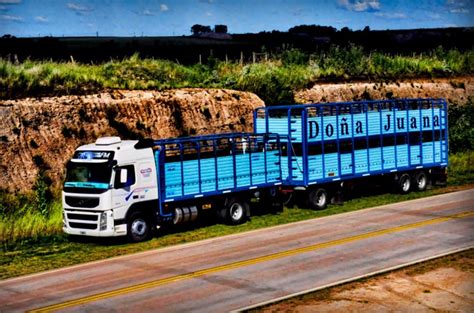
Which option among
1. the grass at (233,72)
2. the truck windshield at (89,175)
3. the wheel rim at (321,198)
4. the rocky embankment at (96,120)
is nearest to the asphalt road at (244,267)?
the wheel rim at (321,198)

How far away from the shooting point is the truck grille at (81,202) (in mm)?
25930

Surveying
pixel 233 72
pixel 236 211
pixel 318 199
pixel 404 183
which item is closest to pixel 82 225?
pixel 236 211

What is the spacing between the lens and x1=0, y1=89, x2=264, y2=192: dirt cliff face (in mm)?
34438

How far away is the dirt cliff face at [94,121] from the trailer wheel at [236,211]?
910 centimetres

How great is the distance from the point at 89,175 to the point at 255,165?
294 inches

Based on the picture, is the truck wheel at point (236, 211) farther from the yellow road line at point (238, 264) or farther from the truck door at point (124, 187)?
the yellow road line at point (238, 264)

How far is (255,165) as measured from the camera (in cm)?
3103

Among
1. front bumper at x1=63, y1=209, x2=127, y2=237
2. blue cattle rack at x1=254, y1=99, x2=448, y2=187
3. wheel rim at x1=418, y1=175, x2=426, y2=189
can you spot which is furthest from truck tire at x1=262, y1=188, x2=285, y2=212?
wheel rim at x1=418, y1=175, x2=426, y2=189

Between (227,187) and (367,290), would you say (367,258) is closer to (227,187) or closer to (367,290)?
(367,290)

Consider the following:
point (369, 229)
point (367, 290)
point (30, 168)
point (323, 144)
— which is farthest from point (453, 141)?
point (367, 290)

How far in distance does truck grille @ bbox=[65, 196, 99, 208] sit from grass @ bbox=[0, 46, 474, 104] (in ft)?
38.9

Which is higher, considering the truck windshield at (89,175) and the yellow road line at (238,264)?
the truck windshield at (89,175)

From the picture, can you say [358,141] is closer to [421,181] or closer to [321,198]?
[321,198]

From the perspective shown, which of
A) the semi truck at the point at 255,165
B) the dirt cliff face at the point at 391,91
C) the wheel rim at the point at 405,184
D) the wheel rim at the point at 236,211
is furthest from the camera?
the dirt cliff face at the point at 391,91
